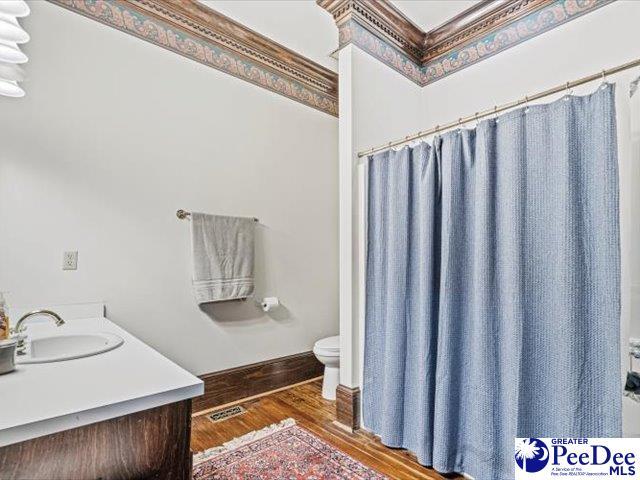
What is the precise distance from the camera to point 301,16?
7.79ft

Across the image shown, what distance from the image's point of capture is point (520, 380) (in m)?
1.38

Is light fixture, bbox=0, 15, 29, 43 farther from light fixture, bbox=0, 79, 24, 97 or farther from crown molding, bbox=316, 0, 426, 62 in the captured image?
crown molding, bbox=316, 0, 426, 62

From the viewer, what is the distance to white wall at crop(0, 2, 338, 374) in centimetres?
181

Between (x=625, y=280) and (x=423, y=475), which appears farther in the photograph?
(x=423, y=475)

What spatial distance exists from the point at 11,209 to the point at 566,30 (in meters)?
3.12

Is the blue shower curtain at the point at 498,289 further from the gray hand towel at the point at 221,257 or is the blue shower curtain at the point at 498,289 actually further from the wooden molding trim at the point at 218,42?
the wooden molding trim at the point at 218,42

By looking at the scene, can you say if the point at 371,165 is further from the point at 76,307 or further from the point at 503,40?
the point at 76,307

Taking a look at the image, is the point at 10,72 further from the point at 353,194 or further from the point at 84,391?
the point at 353,194

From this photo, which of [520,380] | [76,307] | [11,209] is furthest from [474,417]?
[11,209]

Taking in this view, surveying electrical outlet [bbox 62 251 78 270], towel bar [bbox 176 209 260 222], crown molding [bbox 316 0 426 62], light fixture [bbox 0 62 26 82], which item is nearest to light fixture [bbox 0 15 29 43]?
light fixture [bbox 0 62 26 82]

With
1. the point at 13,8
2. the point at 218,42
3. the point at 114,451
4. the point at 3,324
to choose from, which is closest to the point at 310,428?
the point at 114,451

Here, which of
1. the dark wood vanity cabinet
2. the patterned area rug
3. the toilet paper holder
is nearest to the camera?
the dark wood vanity cabinet

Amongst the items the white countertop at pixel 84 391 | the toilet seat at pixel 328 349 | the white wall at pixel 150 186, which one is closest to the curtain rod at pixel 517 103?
the white wall at pixel 150 186

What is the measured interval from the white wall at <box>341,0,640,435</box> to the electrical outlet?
5.07ft
